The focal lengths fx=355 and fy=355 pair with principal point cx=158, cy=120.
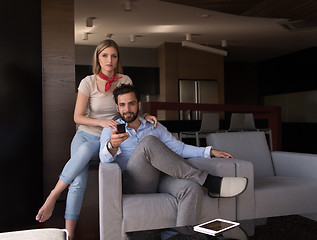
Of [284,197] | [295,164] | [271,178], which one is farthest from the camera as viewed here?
[295,164]

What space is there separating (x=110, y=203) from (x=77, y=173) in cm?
48

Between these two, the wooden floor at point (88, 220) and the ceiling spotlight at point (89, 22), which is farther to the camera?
the ceiling spotlight at point (89, 22)

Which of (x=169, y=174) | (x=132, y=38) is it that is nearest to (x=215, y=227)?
(x=169, y=174)

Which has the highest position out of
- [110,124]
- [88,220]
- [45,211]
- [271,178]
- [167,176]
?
[110,124]

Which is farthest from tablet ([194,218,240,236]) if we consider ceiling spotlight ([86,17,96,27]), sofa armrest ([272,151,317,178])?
ceiling spotlight ([86,17,96,27])

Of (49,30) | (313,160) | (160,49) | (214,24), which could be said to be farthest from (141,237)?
(160,49)

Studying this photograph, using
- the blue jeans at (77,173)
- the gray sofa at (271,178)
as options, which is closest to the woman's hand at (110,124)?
the blue jeans at (77,173)

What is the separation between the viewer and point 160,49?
27.3 feet

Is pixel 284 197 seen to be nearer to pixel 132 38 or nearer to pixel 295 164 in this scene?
pixel 295 164

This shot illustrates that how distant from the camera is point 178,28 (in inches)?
270

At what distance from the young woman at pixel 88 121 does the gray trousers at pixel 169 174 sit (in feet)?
1.14

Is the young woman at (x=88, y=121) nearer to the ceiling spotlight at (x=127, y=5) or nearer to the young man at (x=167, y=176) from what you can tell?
the young man at (x=167, y=176)

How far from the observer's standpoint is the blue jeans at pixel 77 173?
2361 millimetres

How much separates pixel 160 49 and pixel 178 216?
6.68 metres
